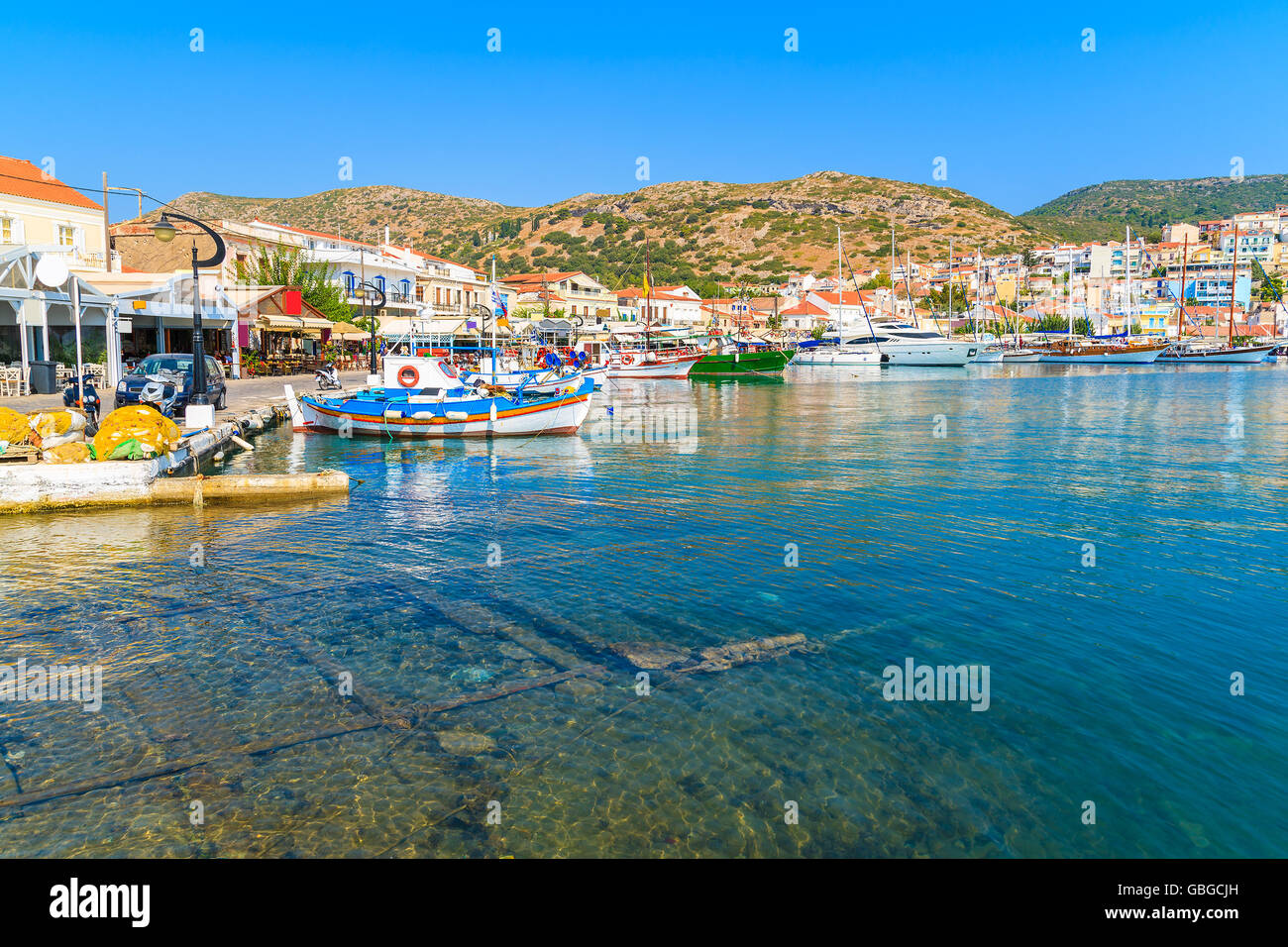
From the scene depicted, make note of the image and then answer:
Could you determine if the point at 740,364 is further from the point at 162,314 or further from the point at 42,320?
the point at 42,320

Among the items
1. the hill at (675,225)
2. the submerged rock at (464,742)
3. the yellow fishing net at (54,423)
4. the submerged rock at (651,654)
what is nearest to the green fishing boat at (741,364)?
the yellow fishing net at (54,423)

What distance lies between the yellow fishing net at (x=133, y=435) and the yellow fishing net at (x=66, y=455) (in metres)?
0.22

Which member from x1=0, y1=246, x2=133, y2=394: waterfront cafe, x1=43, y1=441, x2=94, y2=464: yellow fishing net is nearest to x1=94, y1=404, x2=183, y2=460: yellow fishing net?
x1=43, y1=441, x2=94, y2=464: yellow fishing net

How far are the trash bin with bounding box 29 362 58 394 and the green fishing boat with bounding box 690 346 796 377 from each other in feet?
138

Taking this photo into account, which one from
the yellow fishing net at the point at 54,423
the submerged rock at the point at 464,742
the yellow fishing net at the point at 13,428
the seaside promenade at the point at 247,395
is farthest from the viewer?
the seaside promenade at the point at 247,395

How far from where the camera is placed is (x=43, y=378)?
24.7 metres

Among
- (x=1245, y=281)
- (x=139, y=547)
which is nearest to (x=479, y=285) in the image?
(x=139, y=547)

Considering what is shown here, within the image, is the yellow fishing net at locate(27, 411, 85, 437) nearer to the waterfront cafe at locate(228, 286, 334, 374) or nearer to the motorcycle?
the motorcycle

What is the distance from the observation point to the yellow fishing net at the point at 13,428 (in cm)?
1376

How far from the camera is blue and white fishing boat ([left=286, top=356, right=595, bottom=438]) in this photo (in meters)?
24.5

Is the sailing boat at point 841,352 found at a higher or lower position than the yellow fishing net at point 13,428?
higher

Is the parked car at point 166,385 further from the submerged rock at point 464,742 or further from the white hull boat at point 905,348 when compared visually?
the white hull boat at point 905,348

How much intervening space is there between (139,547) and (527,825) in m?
8.78
